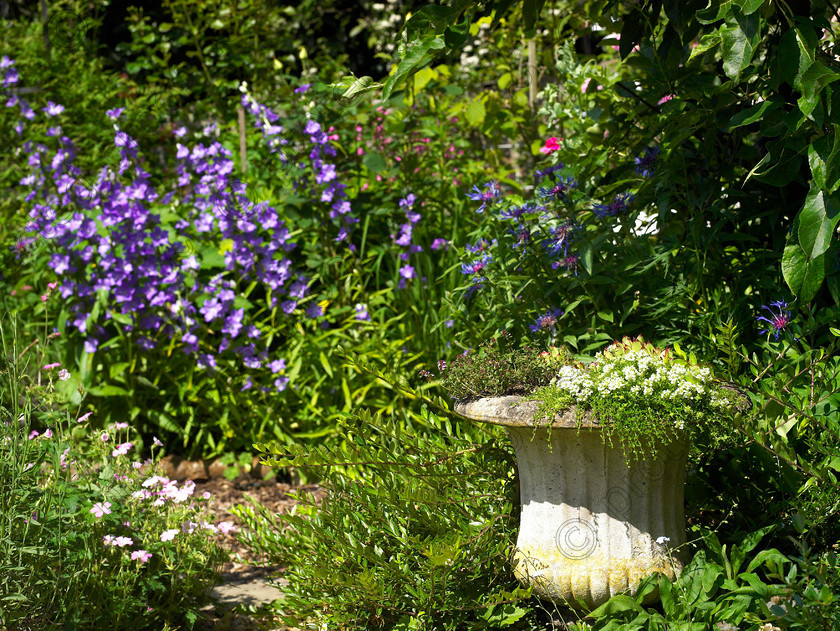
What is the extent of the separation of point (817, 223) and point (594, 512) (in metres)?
0.83

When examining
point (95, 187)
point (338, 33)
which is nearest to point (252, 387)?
point (95, 187)

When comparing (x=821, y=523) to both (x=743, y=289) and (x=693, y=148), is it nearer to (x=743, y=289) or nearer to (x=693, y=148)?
(x=743, y=289)

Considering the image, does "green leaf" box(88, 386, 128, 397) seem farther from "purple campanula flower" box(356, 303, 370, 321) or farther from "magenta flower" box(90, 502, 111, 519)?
"magenta flower" box(90, 502, 111, 519)

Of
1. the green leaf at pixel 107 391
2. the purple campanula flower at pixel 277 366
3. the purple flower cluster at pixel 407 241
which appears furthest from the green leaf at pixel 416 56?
the green leaf at pixel 107 391

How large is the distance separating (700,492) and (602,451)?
441mm

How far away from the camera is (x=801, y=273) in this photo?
1.71 metres

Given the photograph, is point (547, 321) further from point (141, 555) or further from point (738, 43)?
point (141, 555)

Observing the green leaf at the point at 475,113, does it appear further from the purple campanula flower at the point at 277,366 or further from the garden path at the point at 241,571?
the garden path at the point at 241,571

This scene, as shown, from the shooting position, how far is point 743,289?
2.31 meters

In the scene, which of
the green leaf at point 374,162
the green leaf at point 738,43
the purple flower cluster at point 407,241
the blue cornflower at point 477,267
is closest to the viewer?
the green leaf at point 738,43

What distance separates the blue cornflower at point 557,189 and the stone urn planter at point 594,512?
2.44 feet

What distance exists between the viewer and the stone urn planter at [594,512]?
191cm

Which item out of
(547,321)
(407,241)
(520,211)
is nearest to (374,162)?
(407,241)

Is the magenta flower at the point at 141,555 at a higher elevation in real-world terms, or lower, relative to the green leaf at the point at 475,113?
lower
